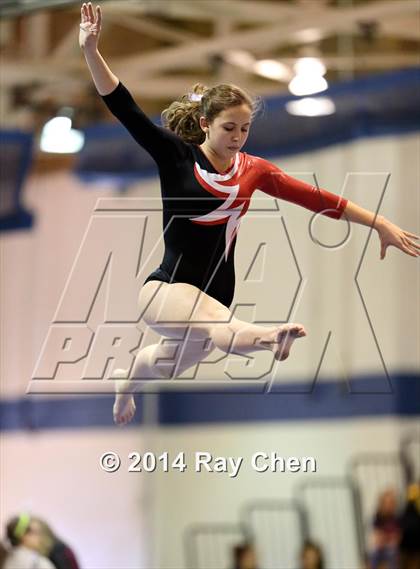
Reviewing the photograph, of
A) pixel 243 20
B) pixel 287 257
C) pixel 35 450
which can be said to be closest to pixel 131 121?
pixel 287 257

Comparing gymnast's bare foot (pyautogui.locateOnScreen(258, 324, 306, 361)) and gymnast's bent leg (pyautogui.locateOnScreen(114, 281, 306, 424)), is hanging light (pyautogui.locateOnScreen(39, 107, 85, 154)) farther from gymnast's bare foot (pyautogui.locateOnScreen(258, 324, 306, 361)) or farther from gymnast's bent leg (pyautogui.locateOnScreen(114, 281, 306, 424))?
gymnast's bare foot (pyautogui.locateOnScreen(258, 324, 306, 361))

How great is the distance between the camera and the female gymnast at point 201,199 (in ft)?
10.3

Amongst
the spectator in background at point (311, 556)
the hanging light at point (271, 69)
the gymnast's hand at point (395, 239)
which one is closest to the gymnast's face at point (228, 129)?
the gymnast's hand at point (395, 239)

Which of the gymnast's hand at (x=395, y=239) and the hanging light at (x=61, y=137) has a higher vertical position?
the hanging light at (x=61, y=137)

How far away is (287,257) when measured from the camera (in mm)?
4938

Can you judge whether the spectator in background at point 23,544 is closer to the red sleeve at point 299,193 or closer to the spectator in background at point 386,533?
the spectator in background at point 386,533

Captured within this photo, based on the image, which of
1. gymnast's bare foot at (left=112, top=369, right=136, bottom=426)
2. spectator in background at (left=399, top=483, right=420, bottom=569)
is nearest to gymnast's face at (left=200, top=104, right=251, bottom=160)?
gymnast's bare foot at (left=112, top=369, right=136, bottom=426)

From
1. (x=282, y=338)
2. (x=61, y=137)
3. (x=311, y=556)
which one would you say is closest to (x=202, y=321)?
(x=282, y=338)

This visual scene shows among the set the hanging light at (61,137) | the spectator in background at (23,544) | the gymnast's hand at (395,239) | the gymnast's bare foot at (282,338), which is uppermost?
the hanging light at (61,137)

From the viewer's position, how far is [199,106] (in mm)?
3242

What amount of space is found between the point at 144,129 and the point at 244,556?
451cm

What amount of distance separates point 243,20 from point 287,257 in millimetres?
4690

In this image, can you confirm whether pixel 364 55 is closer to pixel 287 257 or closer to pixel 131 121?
pixel 287 257

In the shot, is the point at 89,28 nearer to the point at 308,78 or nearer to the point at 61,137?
the point at 61,137
